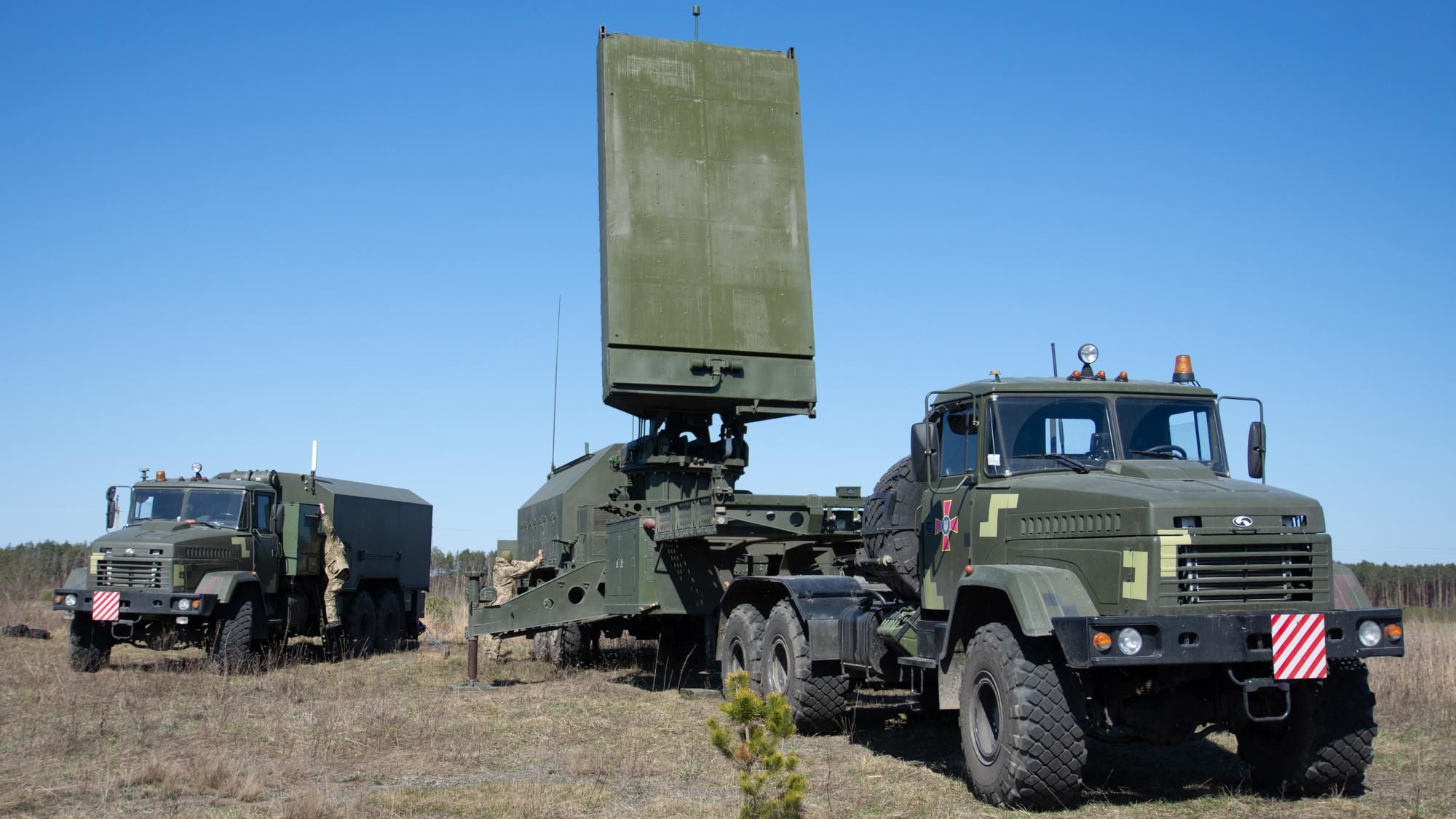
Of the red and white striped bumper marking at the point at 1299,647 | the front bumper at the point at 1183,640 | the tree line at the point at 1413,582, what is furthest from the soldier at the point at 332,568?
the tree line at the point at 1413,582

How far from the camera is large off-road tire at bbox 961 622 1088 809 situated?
22.7 feet

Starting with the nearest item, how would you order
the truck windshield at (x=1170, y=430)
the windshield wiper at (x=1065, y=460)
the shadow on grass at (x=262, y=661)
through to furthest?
the windshield wiper at (x=1065, y=460), the truck windshield at (x=1170, y=430), the shadow on grass at (x=262, y=661)

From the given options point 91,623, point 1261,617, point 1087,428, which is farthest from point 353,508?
point 1261,617

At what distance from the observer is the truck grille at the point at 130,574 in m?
15.5

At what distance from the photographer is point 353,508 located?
1920cm

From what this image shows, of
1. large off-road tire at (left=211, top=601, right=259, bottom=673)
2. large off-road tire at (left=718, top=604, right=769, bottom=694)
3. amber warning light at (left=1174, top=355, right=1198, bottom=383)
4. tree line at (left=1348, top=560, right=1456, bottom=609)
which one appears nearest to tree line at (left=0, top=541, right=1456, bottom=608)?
tree line at (left=1348, top=560, right=1456, bottom=609)

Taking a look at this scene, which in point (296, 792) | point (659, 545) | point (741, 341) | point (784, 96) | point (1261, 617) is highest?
point (784, 96)

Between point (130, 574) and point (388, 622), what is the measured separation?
5.40 metres

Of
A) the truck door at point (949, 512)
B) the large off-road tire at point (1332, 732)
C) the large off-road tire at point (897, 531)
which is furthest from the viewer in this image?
the large off-road tire at point (897, 531)

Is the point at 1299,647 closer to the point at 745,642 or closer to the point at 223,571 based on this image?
the point at 745,642

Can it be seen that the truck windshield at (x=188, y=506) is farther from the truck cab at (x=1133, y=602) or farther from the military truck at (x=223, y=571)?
the truck cab at (x=1133, y=602)

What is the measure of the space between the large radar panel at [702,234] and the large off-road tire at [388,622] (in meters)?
7.71

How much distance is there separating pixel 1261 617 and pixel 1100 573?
0.86m

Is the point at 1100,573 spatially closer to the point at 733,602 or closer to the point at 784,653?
the point at 784,653
